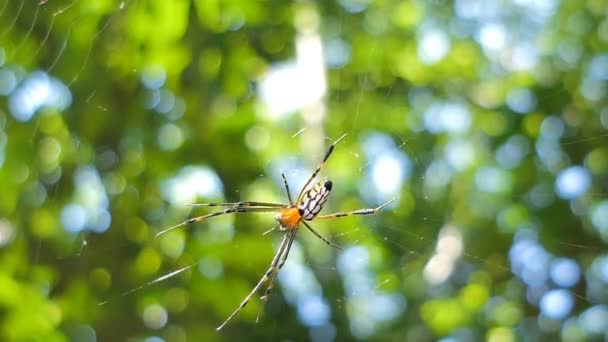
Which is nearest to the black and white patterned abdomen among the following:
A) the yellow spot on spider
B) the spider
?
the spider

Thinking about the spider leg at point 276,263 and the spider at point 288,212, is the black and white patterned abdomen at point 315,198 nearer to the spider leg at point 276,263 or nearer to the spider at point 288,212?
the spider at point 288,212

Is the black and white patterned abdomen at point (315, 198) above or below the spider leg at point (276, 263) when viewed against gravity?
above

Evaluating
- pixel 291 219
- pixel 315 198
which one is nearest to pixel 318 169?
pixel 315 198

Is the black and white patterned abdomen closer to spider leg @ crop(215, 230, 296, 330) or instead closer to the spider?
the spider

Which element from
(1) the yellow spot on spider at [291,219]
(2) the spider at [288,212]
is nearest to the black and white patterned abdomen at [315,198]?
(2) the spider at [288,212]

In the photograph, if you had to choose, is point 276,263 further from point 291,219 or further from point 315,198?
point 315,198
